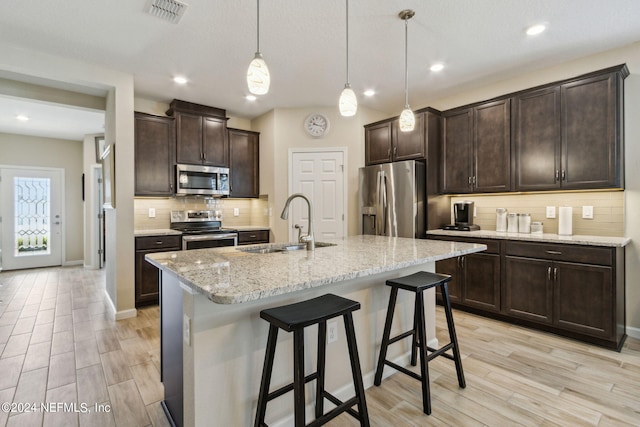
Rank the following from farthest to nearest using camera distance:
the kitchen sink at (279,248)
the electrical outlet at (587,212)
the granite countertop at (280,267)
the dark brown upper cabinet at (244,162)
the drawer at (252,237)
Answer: the dark brown upper cabinet at (244,162) → the drawer at (252,237) → the electrical outlet at (587,212) → the kitchen sink at (279,248) → the granite countertop at (280,267)

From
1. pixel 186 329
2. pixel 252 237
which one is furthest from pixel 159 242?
pixel 186 329

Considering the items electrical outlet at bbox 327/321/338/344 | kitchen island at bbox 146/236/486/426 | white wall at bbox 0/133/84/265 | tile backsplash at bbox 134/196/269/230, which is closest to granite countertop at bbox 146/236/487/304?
kitchen island at bbox 146/236/486/426

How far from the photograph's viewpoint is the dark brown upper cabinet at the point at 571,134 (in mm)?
2783

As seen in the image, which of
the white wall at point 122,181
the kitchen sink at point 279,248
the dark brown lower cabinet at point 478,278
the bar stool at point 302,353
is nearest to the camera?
the bar stool at point 302,353

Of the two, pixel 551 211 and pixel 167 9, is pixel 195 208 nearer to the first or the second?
pixel 167 9

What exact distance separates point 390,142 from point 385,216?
1.02m

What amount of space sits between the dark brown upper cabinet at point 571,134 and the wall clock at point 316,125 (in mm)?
2363

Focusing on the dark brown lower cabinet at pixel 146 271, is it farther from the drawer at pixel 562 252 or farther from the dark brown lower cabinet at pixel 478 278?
the drawer at pixel 562 252

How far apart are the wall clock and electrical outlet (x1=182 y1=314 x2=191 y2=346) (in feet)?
11.8

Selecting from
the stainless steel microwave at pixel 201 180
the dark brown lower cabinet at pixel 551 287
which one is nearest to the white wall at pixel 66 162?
the stainless steel microwave at pixel 201 180

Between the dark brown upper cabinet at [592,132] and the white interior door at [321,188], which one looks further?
the white interior door at [321,188]

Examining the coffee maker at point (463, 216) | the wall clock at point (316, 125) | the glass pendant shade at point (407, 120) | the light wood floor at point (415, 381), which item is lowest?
the light wood floor at point (415, 381)

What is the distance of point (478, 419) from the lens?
1.79 m

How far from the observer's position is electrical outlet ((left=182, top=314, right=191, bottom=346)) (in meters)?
1.39
